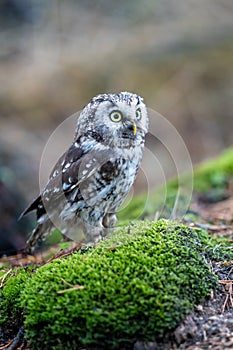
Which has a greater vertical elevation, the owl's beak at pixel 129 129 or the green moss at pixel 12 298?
the owl's beak at pixel 129 129

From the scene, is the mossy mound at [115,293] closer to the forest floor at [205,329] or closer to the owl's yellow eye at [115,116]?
the forest floor at [205,329]

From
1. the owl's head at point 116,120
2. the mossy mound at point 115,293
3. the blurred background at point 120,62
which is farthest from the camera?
the blurred background at point 120,62

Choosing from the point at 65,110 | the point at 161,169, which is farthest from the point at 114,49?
the point at 161,169

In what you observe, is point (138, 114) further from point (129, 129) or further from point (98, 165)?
point (98, 165)

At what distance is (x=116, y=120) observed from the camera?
3766mm

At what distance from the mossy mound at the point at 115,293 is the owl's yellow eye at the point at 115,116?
1128 millimetres

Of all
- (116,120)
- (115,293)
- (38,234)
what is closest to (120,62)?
(38,234)

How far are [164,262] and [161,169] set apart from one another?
8200 mm

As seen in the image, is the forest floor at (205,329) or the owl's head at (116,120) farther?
the owl's head at (116,120)

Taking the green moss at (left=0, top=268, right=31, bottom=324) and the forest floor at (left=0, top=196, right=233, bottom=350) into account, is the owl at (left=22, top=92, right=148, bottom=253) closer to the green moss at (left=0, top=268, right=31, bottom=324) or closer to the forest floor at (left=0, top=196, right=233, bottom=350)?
the forest floor at (left=0, top=196, right=233, bottom=350)

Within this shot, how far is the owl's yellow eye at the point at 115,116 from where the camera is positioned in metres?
3.73

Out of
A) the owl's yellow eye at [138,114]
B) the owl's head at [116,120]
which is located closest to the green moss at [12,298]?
the owl's head at [116,120]

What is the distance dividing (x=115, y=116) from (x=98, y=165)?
448 millimetres

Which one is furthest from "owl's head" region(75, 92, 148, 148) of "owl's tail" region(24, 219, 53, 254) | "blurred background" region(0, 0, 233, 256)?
"blurred background" region(0, 0, 233, 256)
